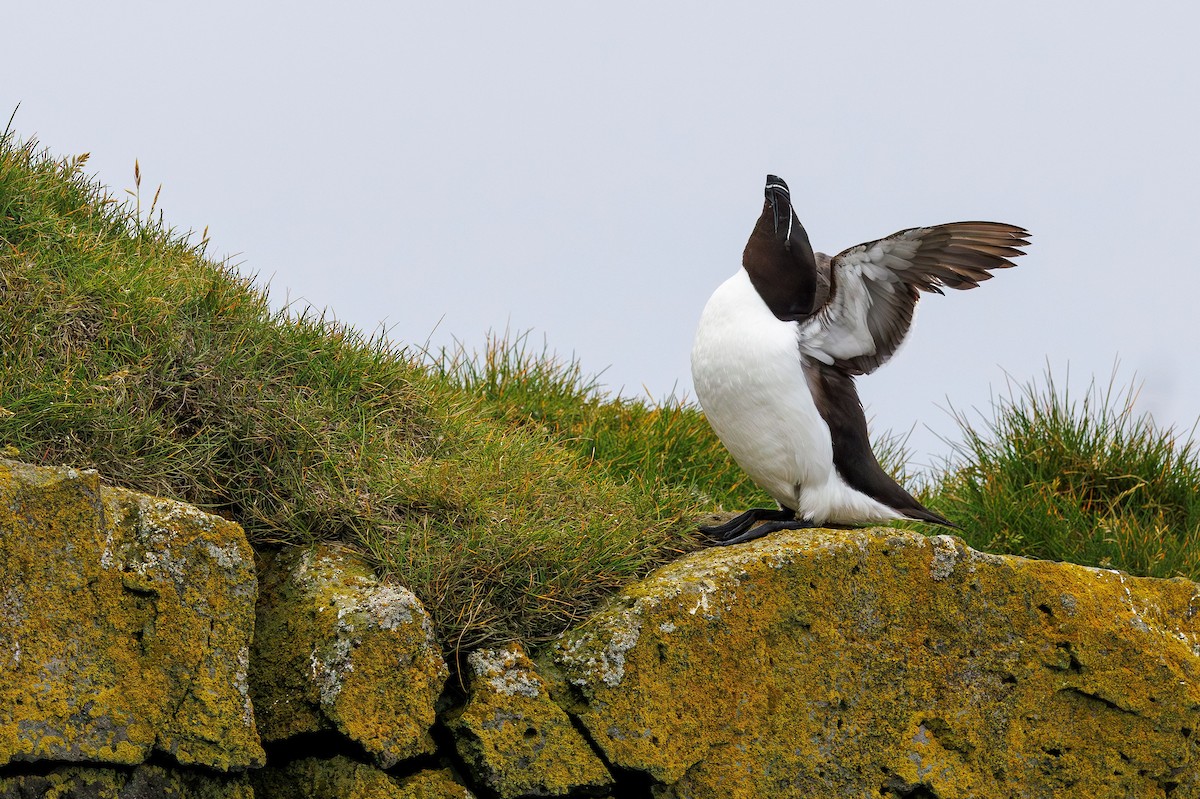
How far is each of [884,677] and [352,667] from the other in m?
1.94

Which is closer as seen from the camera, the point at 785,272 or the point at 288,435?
the point at 288,435

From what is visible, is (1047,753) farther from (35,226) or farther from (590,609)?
(35,226)

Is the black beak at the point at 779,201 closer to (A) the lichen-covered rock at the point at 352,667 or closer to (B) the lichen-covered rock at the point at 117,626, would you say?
(A) the lichen-covered rock at the point at 352,667

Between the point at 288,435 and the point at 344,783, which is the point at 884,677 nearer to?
the point at 344,783

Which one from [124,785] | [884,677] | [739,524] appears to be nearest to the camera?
[124,785]

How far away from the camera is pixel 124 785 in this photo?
366 cm

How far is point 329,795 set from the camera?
13.0 feet

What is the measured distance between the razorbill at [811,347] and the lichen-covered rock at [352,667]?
1.45 m

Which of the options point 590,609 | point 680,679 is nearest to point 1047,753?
point 680,679

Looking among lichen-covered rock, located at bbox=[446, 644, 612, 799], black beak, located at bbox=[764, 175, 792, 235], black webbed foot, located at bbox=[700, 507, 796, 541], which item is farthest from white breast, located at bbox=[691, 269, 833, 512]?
lichen-covered rock, located at bbox=[446, 644, 612, 799]

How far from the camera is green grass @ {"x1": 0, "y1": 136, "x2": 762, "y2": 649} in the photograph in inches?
172

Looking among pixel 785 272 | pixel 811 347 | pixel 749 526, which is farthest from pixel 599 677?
pixel 785 272

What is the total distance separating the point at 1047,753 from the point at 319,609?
2803mm

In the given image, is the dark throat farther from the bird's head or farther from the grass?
the grass
